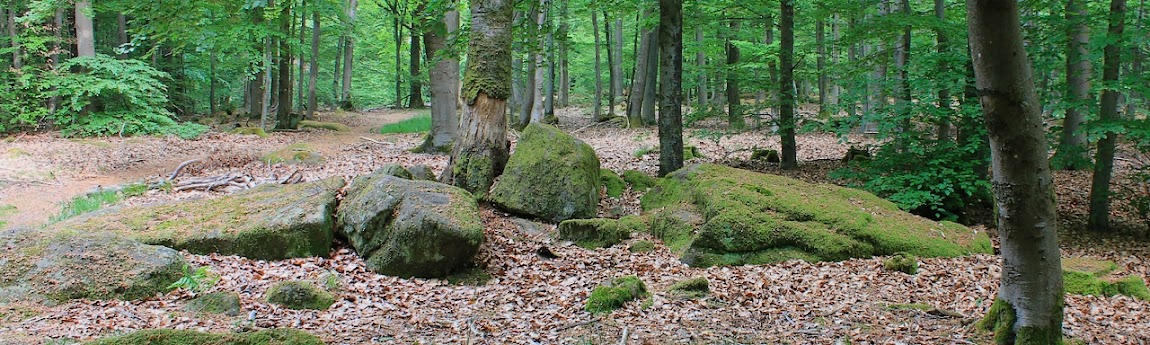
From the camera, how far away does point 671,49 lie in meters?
9.80

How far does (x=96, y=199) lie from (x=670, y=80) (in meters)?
8.50

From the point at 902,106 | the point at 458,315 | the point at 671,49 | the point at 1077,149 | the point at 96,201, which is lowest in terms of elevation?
the point at 458,315

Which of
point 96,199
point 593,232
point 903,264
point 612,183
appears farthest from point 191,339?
point 96,199

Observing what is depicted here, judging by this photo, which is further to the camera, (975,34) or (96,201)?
(96,201)

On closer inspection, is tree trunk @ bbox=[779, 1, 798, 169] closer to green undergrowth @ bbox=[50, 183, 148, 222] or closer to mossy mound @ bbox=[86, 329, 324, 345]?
mossy mound @ bbox=[86, 329, 324, 345]

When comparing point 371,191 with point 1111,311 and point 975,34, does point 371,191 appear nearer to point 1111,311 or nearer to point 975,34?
point 975,34

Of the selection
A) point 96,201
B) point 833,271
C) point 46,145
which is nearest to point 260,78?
point 46,145

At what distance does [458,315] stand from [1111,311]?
5.14 m

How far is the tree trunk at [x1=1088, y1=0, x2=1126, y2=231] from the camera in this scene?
24.7ft

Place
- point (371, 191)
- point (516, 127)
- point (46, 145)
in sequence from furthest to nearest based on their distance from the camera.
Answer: point (516, 127) → point (46, 145) → point (371, 191)

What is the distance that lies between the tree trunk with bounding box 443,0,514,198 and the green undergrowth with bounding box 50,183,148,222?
4687 mm

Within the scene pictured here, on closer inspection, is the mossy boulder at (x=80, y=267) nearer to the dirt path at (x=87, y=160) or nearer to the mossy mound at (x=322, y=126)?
the dirt path at (x=87, y=160)

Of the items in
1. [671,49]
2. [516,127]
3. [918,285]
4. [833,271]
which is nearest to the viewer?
[918,285]

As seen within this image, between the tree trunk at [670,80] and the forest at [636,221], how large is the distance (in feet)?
0.12
